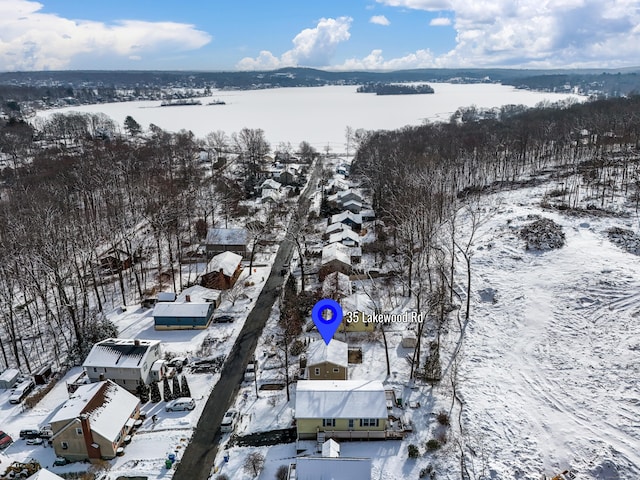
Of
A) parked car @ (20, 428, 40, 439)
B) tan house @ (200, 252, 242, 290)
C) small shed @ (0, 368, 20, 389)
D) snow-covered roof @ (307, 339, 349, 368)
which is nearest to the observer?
parked car @ (20, 428, 40, 439)

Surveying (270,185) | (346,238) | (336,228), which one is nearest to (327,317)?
(346,238)

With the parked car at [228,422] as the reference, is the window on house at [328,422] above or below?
above

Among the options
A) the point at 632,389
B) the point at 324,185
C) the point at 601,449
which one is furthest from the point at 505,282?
the point at 324,185

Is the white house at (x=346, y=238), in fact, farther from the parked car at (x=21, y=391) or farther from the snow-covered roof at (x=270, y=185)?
the parked car at (x=21, y=391)

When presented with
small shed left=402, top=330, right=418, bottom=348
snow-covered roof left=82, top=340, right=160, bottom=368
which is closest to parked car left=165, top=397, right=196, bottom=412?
snow-covered roof left=82, top=340, right=160, bottom=368

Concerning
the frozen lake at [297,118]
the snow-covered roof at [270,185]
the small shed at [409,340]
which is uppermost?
the frozen lake at [297,118]

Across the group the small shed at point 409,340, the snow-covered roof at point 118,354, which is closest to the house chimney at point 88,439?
the snow-covered roof at point 118,354

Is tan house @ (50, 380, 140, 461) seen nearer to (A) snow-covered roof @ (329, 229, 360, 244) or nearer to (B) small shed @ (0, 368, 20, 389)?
(B) small shed @ (0, 368, 20, 389)
